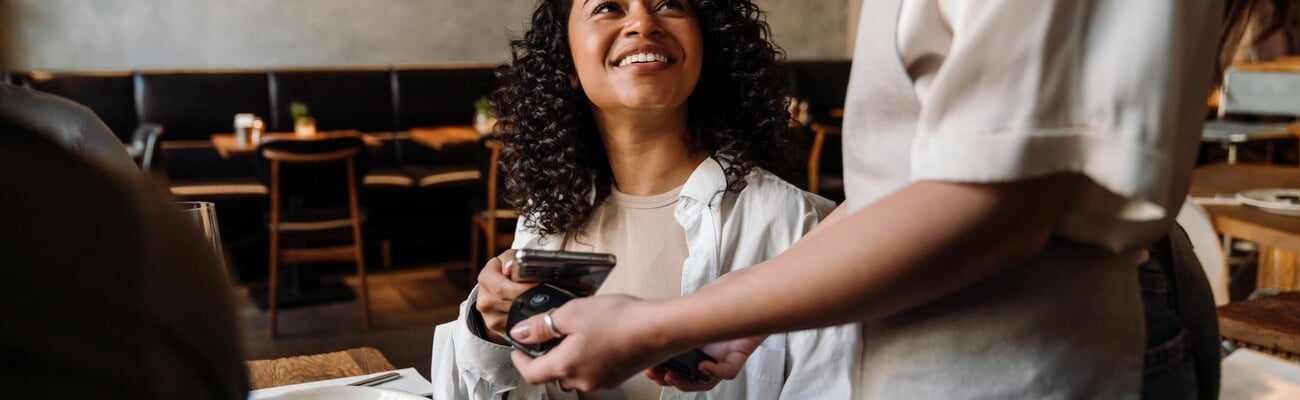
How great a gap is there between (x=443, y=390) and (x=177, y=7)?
19.9 ft

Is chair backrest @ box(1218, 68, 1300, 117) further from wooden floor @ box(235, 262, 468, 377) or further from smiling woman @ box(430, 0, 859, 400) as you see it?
smiling woman @ box(430, 0, 859, 400)

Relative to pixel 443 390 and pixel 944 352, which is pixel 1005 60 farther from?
pixel 443 390

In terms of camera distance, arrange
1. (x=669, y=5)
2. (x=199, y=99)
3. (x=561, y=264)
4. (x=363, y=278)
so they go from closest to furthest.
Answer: (x=561, y=264)
(x=669, y=5)
(x=363, y=278)
(x=199, y=99)

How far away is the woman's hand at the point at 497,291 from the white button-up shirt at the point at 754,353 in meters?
0.08

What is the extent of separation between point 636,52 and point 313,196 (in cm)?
384

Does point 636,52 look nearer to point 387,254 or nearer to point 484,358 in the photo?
point 484,358

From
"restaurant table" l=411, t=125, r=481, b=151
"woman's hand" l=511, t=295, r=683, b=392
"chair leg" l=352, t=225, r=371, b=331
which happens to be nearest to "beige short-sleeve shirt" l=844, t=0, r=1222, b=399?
"woman's hand" l=511, t=295, r=683, b=392

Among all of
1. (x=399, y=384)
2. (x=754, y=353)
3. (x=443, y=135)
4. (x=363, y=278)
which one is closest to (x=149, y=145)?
(x=363, y=278)

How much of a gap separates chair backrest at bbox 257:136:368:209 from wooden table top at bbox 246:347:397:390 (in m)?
3.49

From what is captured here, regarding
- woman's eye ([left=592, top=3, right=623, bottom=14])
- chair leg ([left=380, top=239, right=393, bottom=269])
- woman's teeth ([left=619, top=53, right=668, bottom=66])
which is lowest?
chair leg ([left=380, top=239, right=393, bottom=269])

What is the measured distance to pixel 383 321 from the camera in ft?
17.7

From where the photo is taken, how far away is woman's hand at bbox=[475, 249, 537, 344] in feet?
4.19

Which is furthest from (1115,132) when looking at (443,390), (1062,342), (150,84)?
(150,84)

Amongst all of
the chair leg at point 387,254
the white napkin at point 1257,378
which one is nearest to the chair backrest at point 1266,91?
the chair leg at point 387,254
